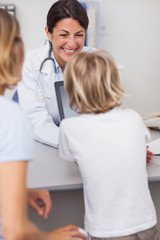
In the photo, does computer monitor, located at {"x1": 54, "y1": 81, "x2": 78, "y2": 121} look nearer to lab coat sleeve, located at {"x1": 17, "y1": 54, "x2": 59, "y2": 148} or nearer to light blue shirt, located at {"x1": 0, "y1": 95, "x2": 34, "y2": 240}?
lab coat sleeve, located at {"x1": 17, "y1": 54, "x2": 59, "y2": 148}

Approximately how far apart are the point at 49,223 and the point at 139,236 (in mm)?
350

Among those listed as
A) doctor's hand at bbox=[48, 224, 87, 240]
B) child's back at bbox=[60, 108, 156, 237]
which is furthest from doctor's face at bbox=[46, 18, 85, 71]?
doctor's hand at bbox=[48, 224, 87, 240]

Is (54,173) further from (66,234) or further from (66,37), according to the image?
(66,37)

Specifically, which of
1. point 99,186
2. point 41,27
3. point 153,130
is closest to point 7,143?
point 99,186

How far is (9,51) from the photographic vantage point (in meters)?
0.72

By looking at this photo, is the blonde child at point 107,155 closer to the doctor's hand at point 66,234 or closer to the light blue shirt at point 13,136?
the doctor's hand at point 66,234

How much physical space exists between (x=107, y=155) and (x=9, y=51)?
0.42 metres

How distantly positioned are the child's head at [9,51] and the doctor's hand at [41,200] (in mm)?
358

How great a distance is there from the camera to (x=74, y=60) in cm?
99

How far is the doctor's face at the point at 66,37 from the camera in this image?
1.51 meters

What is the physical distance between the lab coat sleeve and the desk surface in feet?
0.43

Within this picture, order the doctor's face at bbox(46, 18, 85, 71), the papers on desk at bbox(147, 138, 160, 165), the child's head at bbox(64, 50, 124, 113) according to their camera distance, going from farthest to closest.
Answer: the doctor's face at bbox(46, 18, 85, 71)
the papers on desk at bbox(147, 138, 160, 165)
the child's head at bbox(64, 50, 124, 113)

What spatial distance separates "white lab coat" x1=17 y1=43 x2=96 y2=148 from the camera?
1.44 metres

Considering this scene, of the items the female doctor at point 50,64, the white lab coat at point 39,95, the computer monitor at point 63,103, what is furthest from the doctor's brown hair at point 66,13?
the computer monitor at point 63,103
